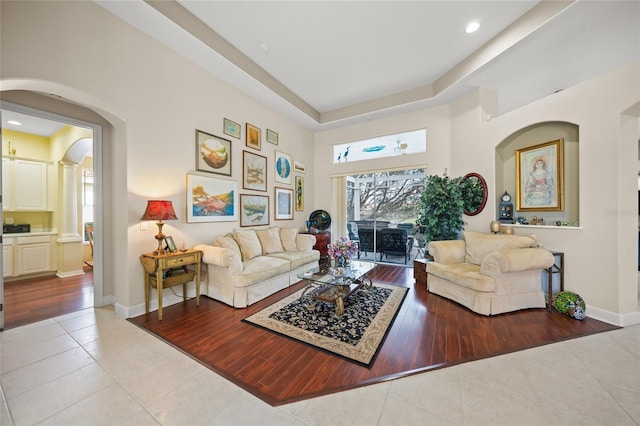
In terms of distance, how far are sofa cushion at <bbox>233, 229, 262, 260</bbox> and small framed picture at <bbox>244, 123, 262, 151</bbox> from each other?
1729 millimetres

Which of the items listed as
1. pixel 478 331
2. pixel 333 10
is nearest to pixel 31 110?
pixel 333 10

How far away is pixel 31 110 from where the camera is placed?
2.66 m

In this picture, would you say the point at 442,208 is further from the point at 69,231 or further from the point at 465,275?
the point at 69,231

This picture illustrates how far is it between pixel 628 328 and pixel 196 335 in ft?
15.8

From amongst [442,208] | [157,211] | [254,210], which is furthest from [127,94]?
[442,208]

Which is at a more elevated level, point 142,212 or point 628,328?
point 142,212

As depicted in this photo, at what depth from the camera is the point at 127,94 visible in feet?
9.04

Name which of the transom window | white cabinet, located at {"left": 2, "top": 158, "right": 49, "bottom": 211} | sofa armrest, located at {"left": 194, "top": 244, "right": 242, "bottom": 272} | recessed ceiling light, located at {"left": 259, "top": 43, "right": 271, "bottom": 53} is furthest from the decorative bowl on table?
white cabinet, located at {"left": 2, "top": 158, "right": 49, "bottom": 211}

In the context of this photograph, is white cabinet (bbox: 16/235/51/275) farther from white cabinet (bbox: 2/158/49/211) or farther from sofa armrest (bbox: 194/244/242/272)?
sofa armrest (bbox: 194/244/242/272)

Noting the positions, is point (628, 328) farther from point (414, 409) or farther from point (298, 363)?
point (298, 363)

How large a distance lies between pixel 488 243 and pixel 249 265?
12.1 ft

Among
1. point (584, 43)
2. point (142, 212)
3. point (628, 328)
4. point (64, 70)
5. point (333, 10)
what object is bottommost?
point (628, 328)

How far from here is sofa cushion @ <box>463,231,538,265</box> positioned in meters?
3.21

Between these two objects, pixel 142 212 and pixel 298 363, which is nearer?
pixel 298 363
